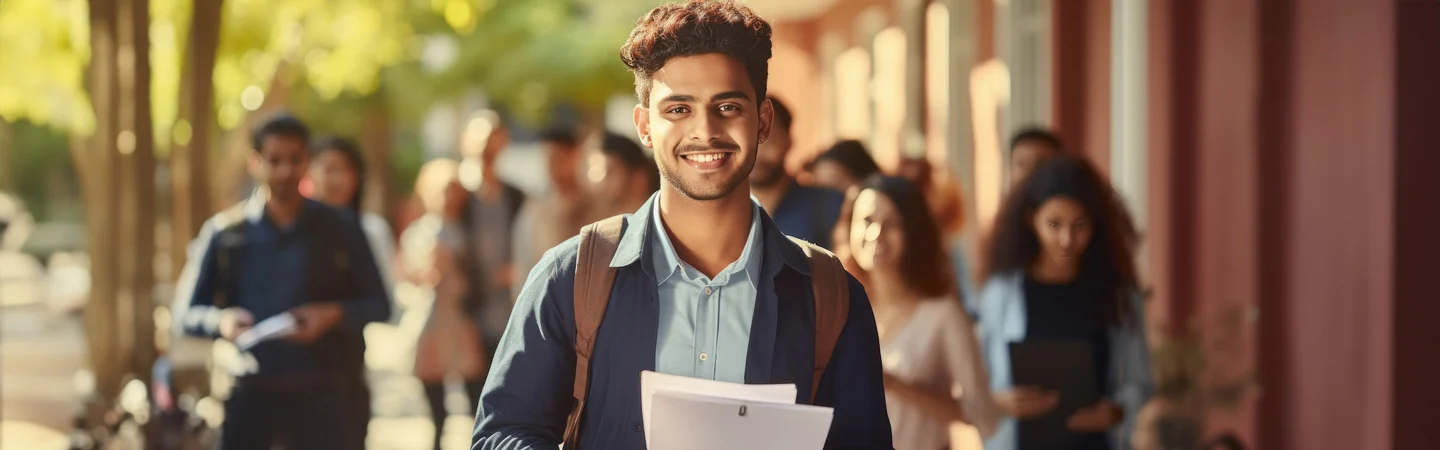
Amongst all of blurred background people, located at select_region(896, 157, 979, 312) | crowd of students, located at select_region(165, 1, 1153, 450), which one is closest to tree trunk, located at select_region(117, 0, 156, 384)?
crowd of students, located at select_region(165, 1, 1153, 450)

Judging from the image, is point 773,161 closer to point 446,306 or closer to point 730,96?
point 446,306

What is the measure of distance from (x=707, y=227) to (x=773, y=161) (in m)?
2.98

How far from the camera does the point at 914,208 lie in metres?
4.27

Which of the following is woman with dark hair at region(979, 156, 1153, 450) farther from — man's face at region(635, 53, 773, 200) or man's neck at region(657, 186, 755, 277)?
man's face at region(635, 53, 773, 200)

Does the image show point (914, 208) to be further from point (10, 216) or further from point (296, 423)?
point (10, 216)

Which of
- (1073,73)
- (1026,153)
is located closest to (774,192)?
(1026,153)

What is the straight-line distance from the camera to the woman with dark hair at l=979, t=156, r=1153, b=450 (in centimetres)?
486

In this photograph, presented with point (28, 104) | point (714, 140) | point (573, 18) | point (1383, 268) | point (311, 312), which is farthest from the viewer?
point (573, 18)

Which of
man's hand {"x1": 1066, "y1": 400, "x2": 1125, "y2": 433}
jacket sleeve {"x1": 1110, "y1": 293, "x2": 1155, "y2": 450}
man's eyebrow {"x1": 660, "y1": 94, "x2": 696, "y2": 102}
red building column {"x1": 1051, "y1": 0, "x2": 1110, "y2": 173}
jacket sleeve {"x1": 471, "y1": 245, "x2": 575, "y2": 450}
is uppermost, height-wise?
red building column {"x1": 1051, "y1": 0, "x2": 1110, "y2": 173}

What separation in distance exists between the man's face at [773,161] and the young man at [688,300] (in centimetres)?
286

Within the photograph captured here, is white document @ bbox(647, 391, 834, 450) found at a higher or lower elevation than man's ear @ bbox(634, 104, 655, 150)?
lower

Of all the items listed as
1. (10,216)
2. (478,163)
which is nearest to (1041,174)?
(478,163)

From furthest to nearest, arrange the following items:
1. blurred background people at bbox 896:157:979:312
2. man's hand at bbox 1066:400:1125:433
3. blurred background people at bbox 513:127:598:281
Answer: blurred background people at bbox 513:127:598:281 → blurred background people at bbox 896:157:979:312 → man's hand at bbox 1066:400:1125:433

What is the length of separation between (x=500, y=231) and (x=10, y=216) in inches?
774
